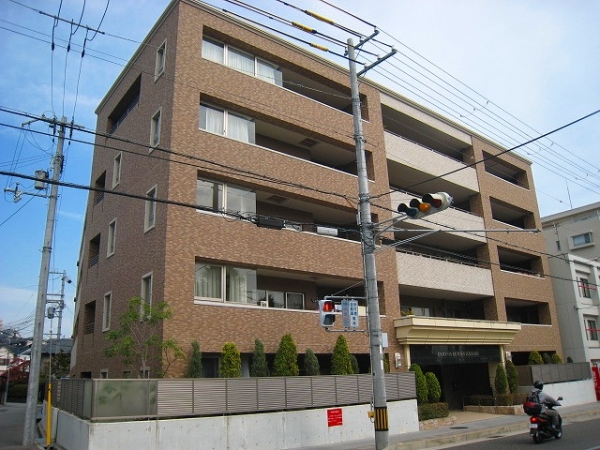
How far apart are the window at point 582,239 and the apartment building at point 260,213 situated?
17841mm

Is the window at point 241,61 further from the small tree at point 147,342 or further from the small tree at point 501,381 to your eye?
the small tree at point 501,381

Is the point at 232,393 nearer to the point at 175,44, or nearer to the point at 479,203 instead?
the point at 175,44

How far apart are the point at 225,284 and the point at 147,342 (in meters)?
4.01

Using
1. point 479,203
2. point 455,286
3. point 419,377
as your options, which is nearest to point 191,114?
point 419,377

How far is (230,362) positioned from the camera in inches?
669

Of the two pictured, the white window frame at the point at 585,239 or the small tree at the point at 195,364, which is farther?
the white window frame at the point at 585,239

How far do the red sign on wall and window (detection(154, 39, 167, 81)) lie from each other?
14.3 meters

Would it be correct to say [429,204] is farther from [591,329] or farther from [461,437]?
Answer: [591,329]

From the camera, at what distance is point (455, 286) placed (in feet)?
91.6

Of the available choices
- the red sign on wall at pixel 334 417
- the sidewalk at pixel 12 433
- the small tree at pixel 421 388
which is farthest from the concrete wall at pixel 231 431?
the small tree at pixel 421 388

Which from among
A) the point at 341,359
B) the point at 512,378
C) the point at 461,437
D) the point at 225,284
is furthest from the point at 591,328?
the point at 225,284

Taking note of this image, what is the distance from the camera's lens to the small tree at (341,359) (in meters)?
19.7

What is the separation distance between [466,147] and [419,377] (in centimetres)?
1727

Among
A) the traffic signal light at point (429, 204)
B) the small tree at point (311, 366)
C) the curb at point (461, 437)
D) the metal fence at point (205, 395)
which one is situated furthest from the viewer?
the small tree at point (311, 366)
